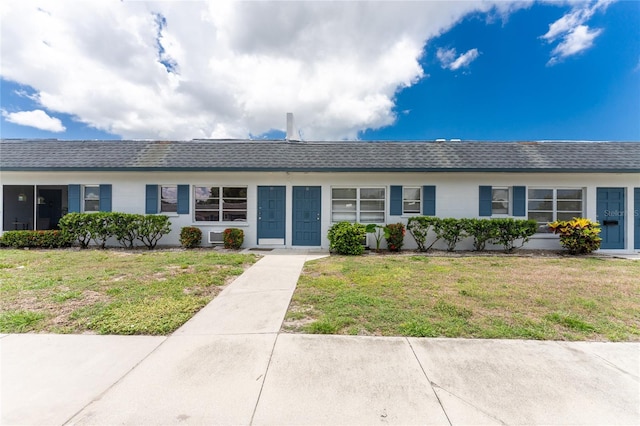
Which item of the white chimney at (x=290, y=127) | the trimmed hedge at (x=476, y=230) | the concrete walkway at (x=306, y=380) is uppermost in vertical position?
the white chimney at (x=290, y=127)

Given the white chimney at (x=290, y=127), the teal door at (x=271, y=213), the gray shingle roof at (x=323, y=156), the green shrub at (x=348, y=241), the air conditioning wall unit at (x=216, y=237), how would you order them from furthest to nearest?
1. the white chimney at (x=290, y=127)
2. the teal door at (x=271, y=213)
3. the air conditioning wall unit at (x=216, y=237)
4. the gray shingle roof at (x=323, y=156)
5. the green shrub at (x=348, y=241)

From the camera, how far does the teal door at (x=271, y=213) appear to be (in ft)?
33.5

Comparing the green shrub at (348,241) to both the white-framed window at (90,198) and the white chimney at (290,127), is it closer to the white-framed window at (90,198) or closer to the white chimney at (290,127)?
the white chimney at (290,127)

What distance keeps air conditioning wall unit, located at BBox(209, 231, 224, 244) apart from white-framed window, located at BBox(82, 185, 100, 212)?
15.2 feet

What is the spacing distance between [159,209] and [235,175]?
10.4 ft

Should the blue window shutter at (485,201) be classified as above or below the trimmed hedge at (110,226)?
above

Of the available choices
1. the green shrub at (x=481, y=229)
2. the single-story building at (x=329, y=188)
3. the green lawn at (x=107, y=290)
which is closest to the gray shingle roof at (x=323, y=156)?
the single-story building at (x=329, y=188)

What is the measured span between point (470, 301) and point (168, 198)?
10415 mm

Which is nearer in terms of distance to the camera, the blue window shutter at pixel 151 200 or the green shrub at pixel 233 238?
the green shrub at pixel 233 238

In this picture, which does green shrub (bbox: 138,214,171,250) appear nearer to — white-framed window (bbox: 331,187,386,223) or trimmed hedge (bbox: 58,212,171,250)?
trimmed hedge (bbox: 58,212,171,250)

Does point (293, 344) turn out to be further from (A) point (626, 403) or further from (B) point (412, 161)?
(B) point (412, 161)

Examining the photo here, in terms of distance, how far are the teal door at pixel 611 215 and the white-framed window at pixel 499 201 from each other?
316 centimetres

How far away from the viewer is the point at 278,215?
1023 cm

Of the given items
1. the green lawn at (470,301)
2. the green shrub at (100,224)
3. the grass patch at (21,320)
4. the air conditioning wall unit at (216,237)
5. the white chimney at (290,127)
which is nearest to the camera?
the grass patch at (21,320)
